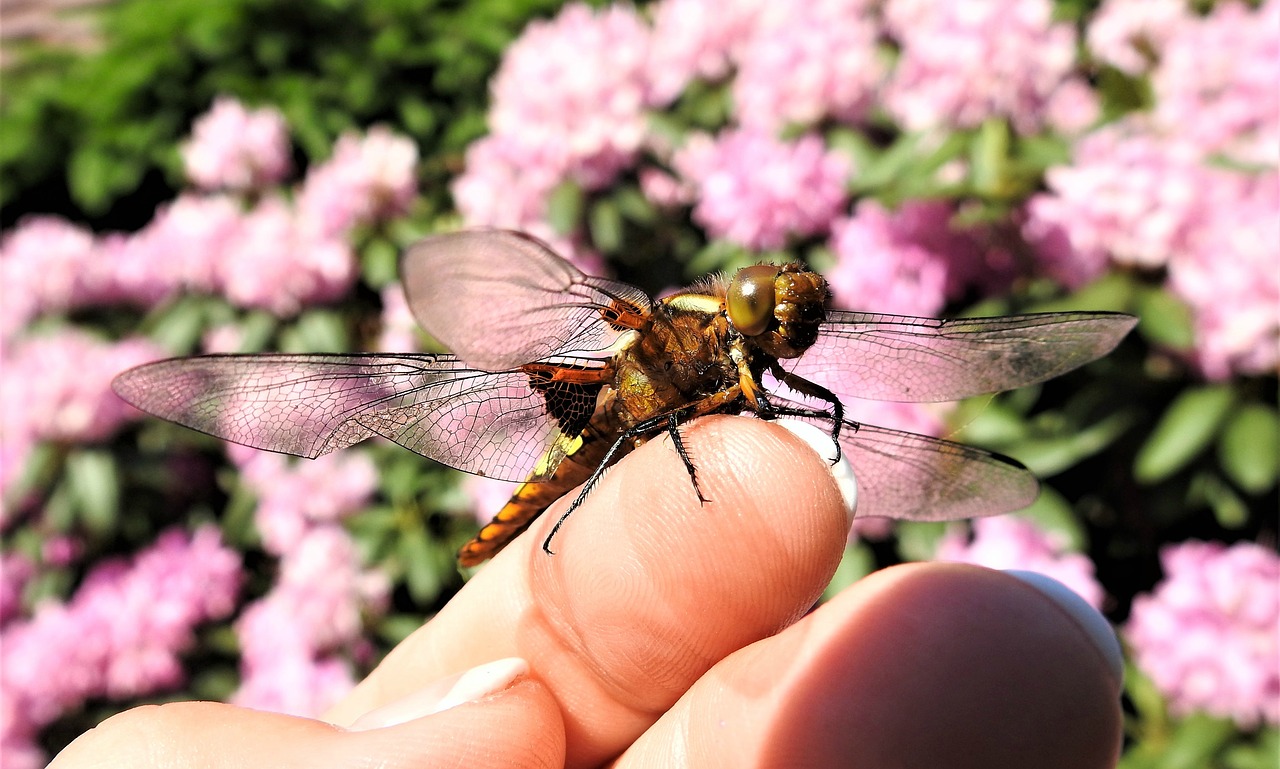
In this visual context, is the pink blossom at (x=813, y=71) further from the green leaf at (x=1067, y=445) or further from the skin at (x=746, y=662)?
the skin at (x=746, y=662)

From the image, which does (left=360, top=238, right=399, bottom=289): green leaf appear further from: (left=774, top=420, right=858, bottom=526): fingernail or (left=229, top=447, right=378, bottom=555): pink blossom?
(left=774, top=420, right=858, bottom=526): fingernail

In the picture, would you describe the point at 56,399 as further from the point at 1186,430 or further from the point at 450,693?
the point at 1186,430

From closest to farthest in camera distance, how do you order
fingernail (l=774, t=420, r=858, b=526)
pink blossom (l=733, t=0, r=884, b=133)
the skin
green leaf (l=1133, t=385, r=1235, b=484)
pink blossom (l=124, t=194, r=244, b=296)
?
the skin
fingernail (l=774, t=420, r=858, b=526)
green leaf (l=1133, t=385, r=1235, b=484)
pink blossom (l=733, t=0, r=884, b=133)
pink blossom (l=124, t=194, r=244, b=296)

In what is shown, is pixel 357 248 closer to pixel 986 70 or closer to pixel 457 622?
pixel 457 622

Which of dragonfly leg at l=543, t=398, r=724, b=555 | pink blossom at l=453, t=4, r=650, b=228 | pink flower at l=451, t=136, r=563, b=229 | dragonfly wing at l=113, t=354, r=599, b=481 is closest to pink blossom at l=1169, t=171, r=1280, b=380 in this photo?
dragonfly leg at l=543, t=398, r=724, b=555

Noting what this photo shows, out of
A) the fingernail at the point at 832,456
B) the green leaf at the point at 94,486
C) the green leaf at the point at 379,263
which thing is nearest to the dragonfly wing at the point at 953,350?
the fingernail at the point at 832,456

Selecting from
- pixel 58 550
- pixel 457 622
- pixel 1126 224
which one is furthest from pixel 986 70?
pixel 58 550

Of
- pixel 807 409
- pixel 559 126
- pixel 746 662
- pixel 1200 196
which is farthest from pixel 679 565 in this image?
pixel 559 126
